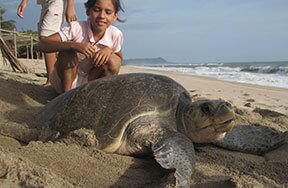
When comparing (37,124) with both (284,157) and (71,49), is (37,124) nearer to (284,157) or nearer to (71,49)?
(71,49)

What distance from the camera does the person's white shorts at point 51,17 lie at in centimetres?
384

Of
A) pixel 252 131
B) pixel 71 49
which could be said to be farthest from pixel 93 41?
pixel 252 131

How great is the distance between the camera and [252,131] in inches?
93.1

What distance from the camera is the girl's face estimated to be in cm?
297

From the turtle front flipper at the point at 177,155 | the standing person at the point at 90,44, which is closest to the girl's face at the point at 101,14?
the standing person at the point at 90,44

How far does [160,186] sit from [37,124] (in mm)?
1305

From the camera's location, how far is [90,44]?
294 cm

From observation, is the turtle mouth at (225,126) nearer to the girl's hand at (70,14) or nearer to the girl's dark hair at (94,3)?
the girl's dark hair at (94,3)

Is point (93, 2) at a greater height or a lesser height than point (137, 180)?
greater

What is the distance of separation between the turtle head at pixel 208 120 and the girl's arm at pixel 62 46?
1.10 meters

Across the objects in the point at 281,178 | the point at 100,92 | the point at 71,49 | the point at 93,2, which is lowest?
the point at 281,178

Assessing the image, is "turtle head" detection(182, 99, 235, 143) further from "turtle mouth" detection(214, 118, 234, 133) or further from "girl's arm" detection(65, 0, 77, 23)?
"girl's arm" detection(65, 0, 77, 23)

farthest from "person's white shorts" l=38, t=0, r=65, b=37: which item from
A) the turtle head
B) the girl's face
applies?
the turtle head

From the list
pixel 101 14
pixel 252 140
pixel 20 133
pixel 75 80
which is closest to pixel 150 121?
pixel 252 140
